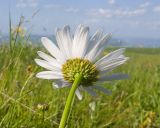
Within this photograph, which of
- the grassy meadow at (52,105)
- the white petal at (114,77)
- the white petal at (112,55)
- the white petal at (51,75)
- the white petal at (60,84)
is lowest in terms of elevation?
the grassy meadow at (52,105)

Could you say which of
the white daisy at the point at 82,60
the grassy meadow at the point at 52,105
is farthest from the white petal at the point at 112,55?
the grassy meadow at the point at 52,105

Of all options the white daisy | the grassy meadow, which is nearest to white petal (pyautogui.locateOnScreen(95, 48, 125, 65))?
the white daisy

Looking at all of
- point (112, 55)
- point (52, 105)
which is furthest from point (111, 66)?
point (52, 105)

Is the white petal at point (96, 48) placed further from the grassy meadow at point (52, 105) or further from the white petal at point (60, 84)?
the grassy meadow at point (52, 105)

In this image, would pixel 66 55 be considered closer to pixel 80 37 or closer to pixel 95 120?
pixel 80 37

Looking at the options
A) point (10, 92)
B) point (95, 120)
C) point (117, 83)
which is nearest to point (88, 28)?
point (10, 92)

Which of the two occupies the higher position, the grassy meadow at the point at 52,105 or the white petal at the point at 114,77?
the white petal at the point at 114,77

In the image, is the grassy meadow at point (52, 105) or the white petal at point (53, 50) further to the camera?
the grassy meadow at point (52, 105)

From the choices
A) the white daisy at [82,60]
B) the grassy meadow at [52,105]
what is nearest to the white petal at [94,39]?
the white daisy at [82,60]
